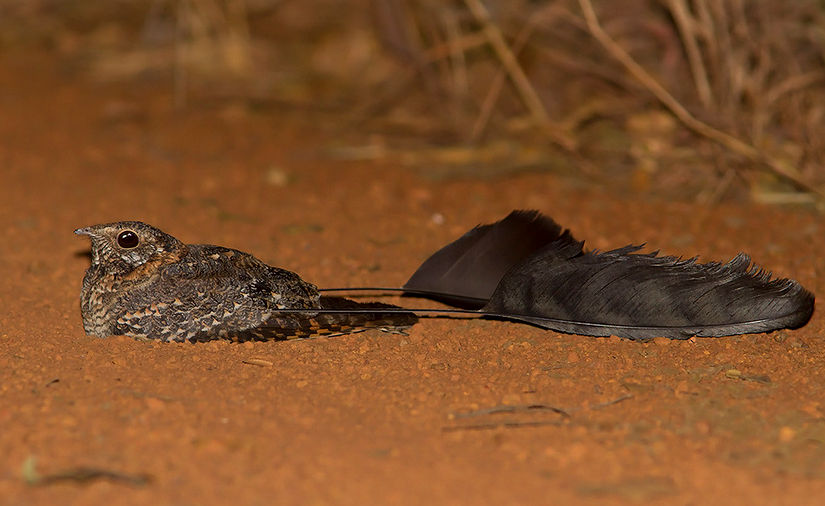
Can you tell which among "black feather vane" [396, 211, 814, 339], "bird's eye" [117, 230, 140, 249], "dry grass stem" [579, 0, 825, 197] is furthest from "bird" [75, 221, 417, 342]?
"dry grass stem" [579, 0, 825, 197]

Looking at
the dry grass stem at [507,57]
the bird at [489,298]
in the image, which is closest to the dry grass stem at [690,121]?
the dry grass stem at [507,57]

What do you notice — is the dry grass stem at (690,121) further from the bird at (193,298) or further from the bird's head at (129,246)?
the bird's head at (129,246)

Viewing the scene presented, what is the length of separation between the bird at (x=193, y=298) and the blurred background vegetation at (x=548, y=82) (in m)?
2.31

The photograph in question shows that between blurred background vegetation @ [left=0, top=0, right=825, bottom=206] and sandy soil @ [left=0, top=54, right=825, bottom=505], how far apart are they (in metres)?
0.45

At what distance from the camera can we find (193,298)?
3.09 m

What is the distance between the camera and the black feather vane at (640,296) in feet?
9.64

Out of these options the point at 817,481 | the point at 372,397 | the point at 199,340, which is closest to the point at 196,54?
the point at 199,340

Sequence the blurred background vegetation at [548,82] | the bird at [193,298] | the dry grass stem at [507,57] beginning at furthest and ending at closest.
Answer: the dry grass stem at [507,57], the blurred background vegetation at [548,82], the bird at [193,298]

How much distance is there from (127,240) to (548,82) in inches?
147

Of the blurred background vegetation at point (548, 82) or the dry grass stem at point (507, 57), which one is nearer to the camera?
the blurred background vegetation at point (548, 82)

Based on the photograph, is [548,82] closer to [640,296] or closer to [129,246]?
[640,296]

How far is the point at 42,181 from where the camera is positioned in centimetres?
523

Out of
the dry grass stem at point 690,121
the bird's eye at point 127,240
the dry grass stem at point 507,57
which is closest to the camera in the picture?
the bird's eye at point 127,240

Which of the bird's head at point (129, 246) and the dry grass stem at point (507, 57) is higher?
the dry grass stem at point (507, 57)
